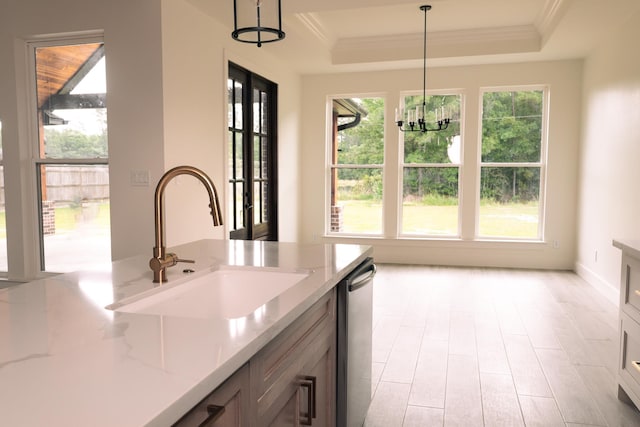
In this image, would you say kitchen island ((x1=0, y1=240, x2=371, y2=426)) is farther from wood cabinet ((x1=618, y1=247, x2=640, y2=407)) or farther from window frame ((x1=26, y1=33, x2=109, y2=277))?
window frame ((x1=26, y1=33, x2=109, y2=277))

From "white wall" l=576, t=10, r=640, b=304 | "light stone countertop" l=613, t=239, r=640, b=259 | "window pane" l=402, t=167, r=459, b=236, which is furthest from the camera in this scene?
"window pane" l=402, t=167, r=459, b=236

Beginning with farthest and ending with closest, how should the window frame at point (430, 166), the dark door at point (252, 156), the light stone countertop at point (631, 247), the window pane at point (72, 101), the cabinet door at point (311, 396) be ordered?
Result: the window frame at point (430, 166) < the dark door at point (252, 156) < the window pane at point (72, 101) < the light stone countertop at point (631, 247) < the cabinet door at point (311, 396)

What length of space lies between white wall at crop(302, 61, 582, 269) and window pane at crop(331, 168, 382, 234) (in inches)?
6.7

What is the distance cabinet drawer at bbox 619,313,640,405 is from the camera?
241 centimetres

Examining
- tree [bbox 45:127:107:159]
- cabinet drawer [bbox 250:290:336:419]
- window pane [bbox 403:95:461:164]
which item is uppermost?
window pane [bbox 403:95:461:164]

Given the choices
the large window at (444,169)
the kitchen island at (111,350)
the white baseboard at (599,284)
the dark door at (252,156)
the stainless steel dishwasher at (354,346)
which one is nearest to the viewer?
the kitchen island at (111,350)

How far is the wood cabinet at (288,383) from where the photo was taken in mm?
988

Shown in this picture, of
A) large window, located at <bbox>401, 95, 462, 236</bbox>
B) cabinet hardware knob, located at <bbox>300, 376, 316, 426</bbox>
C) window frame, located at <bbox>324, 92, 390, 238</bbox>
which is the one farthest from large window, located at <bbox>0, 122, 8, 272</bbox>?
large window, located at <bbox>401, 95, 462, 236</bbox>

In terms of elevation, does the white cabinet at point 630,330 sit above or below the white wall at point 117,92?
below

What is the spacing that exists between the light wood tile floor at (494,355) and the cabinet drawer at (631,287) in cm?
52

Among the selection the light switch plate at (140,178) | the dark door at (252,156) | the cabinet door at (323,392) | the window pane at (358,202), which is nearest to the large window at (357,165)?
the window pane at (358,202)

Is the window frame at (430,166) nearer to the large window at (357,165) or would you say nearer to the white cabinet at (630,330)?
the large window at (357,165)

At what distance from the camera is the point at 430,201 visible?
21.8 feet

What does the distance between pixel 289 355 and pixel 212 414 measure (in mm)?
427
